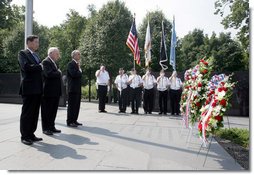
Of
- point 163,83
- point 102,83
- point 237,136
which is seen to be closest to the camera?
point 237,136

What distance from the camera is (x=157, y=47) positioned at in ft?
92.5

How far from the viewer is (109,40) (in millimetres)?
24391

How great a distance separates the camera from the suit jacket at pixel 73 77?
9.12m

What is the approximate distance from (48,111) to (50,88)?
23.4 inches

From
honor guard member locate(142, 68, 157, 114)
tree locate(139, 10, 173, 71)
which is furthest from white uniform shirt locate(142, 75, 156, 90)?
tree locate(139, 10, 173, 71)

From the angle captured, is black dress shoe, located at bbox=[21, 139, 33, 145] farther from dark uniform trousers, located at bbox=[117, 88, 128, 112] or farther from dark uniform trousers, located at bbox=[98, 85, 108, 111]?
dark uniform trousers, located at bbox=[117, 88, 128, 112]

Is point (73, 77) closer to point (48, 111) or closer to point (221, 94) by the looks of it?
point (48, 111)

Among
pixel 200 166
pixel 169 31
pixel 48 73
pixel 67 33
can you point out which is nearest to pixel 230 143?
pixel 200 166

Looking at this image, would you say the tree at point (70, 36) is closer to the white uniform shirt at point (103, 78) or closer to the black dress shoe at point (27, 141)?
the white uniform shirt at point (103, 78)

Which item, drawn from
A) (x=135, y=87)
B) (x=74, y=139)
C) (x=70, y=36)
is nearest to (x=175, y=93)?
(x=135, y=87)

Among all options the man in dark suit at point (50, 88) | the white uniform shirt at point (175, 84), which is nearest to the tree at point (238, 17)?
the white uniform shirt at point (175, 84)

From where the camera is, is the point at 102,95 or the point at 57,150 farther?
the point at 102,95

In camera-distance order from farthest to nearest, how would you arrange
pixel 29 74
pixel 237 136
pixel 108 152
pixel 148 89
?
pixel 148 89, pixel 237 136, pixel 29 74, pixel 108 152

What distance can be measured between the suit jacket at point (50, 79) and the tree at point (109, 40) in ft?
52.9
